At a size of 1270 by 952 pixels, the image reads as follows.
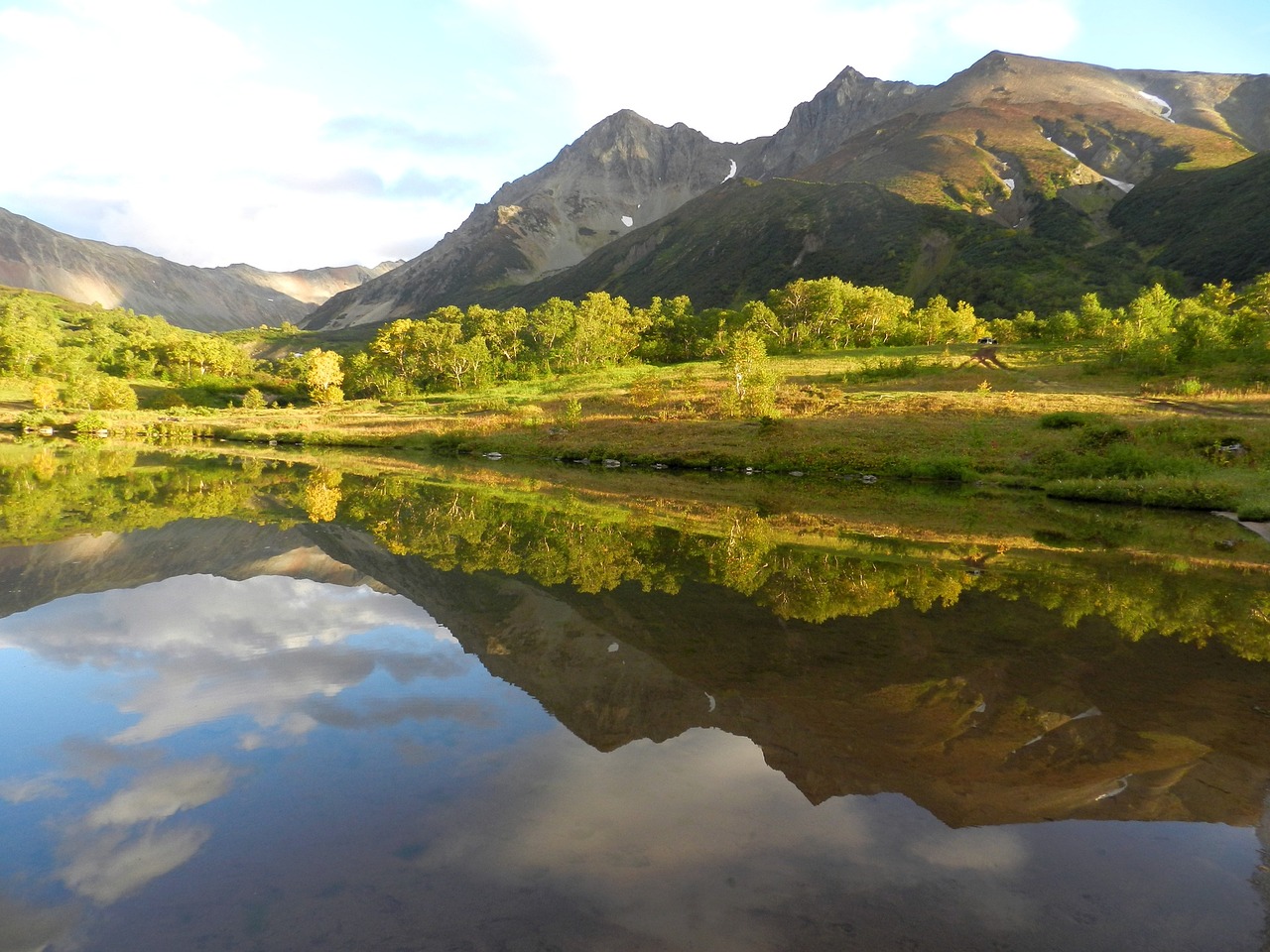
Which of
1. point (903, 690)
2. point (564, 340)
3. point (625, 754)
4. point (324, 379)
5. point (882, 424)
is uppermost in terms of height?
point (564, 340)

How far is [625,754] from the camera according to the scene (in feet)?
25.0

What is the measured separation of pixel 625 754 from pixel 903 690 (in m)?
4.25

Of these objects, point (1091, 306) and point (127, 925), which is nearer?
point (127, 925)

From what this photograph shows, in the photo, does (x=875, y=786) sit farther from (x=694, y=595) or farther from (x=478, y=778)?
(x=694, y=595)

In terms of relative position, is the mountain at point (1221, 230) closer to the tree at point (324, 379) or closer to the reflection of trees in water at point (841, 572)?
the reflection of trees in water at point (841, 572)

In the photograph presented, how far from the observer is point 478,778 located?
6.83 metres

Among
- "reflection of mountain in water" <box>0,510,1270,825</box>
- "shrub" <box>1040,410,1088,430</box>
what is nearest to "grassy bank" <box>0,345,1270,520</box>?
"shrub" <box>1040,410,1088,430</box>

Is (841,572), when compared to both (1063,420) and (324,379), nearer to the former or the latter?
(1063,420)

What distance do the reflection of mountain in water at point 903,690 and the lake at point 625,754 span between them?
6cm

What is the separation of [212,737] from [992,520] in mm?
27453

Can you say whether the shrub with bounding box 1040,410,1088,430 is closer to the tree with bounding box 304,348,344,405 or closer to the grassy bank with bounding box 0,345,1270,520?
the grassy bank with bounding box 0,345,1270,520

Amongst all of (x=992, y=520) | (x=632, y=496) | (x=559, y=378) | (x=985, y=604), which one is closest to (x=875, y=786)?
(x=985, y=604)

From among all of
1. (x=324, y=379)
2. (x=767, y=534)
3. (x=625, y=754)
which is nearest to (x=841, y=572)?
(x=767, y=534)

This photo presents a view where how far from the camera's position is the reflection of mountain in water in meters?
7.01
